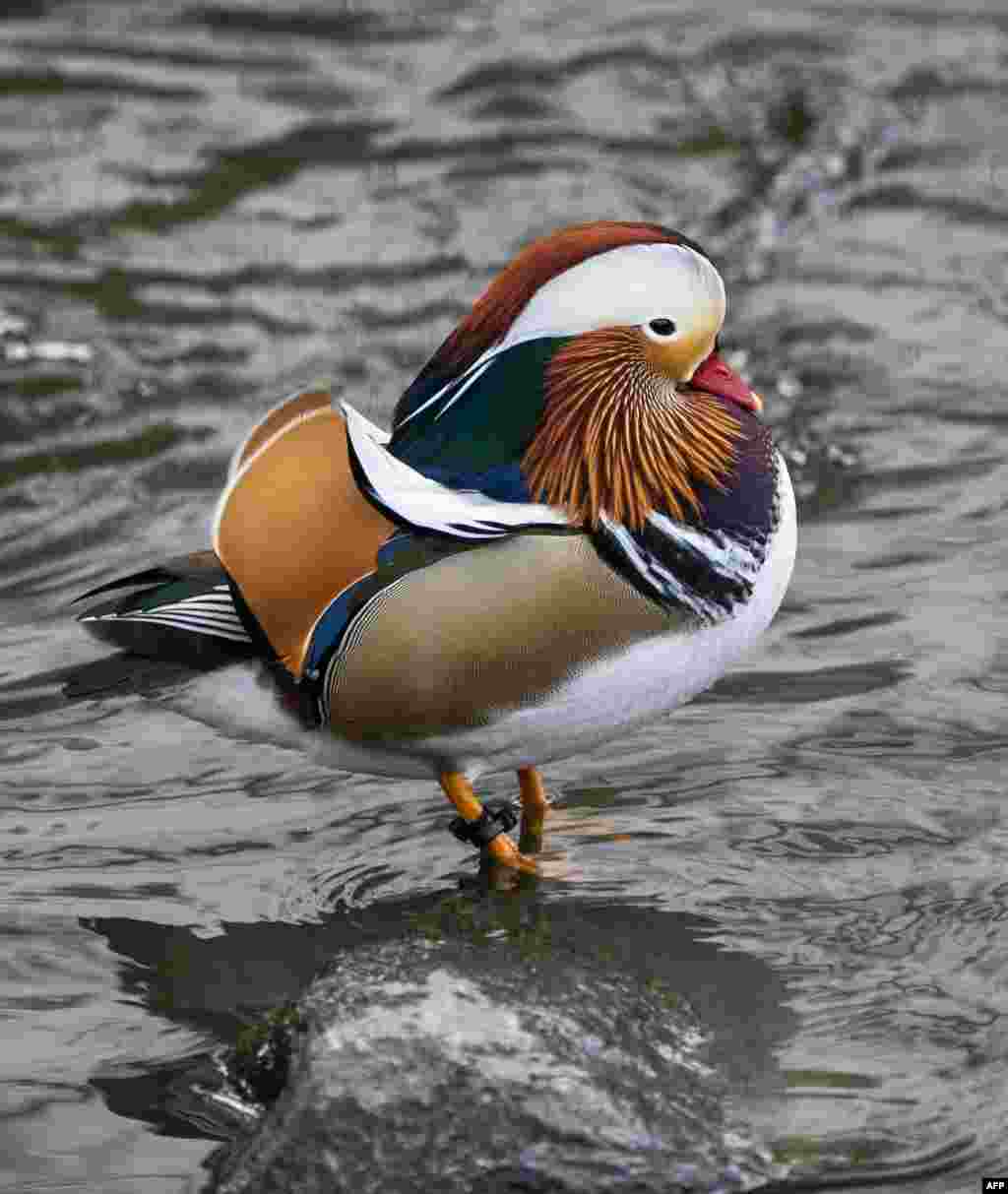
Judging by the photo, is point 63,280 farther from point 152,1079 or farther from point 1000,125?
point 152,1079

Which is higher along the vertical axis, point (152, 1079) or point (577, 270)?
point (577, 270)

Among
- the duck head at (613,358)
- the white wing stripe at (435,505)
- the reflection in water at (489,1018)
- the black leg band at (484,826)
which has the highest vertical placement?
the duck head at (613,358)

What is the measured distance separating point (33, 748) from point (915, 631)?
2373 millimetres

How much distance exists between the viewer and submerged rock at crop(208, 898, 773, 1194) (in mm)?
3926

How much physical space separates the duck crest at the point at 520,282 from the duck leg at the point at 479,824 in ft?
2.56

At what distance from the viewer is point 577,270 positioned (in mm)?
4711

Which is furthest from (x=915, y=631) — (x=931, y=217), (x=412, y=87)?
(x=412, y=87)

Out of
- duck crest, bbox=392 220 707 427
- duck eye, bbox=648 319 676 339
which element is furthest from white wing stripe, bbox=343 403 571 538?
duck eye, bbox=648 319 676 339

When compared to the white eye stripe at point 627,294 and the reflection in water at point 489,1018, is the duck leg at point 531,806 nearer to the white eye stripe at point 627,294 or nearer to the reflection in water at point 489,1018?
the reflection in water at point 489,1018

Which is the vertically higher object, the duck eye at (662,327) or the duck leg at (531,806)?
the duck eye at (662,327)

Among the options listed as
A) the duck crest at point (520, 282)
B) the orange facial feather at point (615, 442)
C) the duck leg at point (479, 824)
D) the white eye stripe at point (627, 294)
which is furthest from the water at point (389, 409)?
the white eye stripe at point (627, 294)

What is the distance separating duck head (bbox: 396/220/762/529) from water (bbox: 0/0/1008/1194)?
950mm

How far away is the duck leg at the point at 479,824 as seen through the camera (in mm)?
5090

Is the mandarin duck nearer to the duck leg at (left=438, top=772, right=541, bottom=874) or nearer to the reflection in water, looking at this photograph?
the duck leg at (left=438, top=772, right=541, bottom=874)
